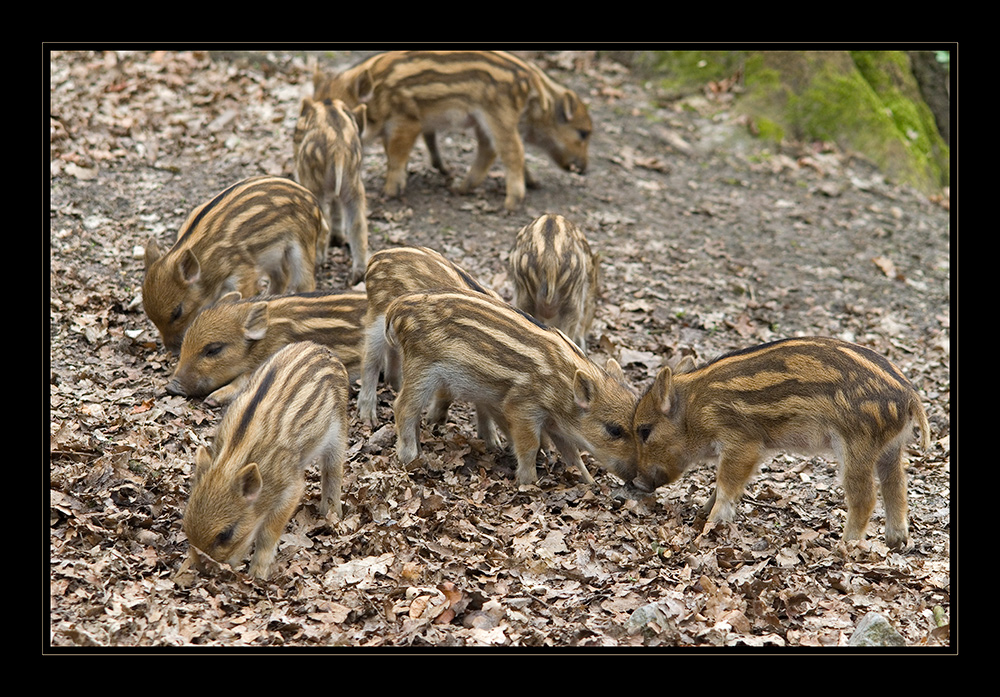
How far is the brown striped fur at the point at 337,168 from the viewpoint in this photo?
7.71m

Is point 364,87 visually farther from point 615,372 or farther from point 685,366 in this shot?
point 685,366

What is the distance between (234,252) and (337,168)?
3.78 ft

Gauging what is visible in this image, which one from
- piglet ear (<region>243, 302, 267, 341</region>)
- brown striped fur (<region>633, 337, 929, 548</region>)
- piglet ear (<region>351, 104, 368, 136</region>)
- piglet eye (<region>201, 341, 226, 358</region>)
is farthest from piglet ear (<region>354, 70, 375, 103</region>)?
brown striped fur (<region>633, 337, 929, 548</region>)

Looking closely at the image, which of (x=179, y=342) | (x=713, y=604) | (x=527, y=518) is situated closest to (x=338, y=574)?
(x=527, y=518)

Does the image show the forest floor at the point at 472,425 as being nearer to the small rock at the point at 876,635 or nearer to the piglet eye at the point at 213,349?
the small rock at the point at 876,635

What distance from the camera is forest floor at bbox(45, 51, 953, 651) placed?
445 centimetres

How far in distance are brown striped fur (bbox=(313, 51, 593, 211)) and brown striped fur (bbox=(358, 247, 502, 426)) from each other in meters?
2.92

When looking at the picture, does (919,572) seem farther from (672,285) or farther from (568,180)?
(568,180)

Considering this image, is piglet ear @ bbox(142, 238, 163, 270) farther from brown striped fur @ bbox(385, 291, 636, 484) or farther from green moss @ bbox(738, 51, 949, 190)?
green moss @ bbox(738, 51, 949, 190)

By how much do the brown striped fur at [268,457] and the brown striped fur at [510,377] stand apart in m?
0.54

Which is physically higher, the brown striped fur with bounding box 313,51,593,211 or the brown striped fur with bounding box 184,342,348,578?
the brown striped fur with bounding box 313,51,593,211

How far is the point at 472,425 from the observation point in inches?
259

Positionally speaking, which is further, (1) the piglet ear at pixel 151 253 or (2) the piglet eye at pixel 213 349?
(1) the piglet ear at pixel 151 253

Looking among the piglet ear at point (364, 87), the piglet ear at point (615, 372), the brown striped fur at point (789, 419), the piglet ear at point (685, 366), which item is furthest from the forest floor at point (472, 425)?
the piglet ear at point (364, 87)
